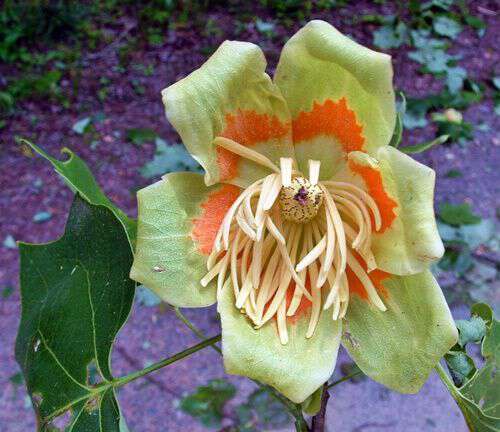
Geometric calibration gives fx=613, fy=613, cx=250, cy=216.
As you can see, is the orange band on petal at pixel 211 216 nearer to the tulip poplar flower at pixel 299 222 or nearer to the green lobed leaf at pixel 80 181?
the tulip poplar flower at pixel 299 222

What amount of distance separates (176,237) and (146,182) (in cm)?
213

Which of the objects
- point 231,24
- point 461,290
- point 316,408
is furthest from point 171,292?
point 231,24

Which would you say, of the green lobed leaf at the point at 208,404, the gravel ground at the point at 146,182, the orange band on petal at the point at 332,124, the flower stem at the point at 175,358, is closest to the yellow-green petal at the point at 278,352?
the flower stem at the point at 175,358

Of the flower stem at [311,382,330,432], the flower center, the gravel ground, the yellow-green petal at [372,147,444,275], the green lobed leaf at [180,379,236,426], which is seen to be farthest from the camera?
the gravel ground

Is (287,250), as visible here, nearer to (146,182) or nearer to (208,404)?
(208,404)

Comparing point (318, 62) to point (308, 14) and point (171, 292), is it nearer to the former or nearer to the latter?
point (171, 292)

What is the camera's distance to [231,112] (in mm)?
724

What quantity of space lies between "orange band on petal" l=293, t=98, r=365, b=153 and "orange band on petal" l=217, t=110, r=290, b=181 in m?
0.02

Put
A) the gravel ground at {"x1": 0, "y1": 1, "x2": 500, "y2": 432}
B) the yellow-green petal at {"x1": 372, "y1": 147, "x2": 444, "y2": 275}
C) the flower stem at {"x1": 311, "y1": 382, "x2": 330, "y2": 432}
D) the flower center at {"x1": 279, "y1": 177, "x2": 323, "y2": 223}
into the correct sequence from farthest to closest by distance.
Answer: the gravel ground at {"x1": 0, "y1": 1, "x2": 500, "y2": 432}, the flower stem at {"x1": 311, "y1": 382, "x2": 330, "y2": 432}, the flower center at {"x1": 279, "y1": 177, "x2": 323, "y2": 223}, the yellow-green petal at {"x1": 372, "y1": 147, "x2": 444, "y2": 275}

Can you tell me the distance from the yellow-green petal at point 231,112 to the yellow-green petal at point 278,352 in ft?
0.50

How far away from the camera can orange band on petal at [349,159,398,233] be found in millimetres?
669

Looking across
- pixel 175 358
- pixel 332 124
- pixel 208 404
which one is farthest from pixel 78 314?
pixel 208 404

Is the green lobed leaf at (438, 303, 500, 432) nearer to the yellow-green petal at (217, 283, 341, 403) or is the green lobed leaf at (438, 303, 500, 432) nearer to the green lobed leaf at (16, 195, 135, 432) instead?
the yellow-green petal at (217, 283, 341, 403)

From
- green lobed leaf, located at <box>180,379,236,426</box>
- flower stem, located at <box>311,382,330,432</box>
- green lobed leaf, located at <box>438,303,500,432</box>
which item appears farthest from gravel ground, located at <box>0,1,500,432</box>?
green lobed leaf, located at <box>438,303,500,432</box>
